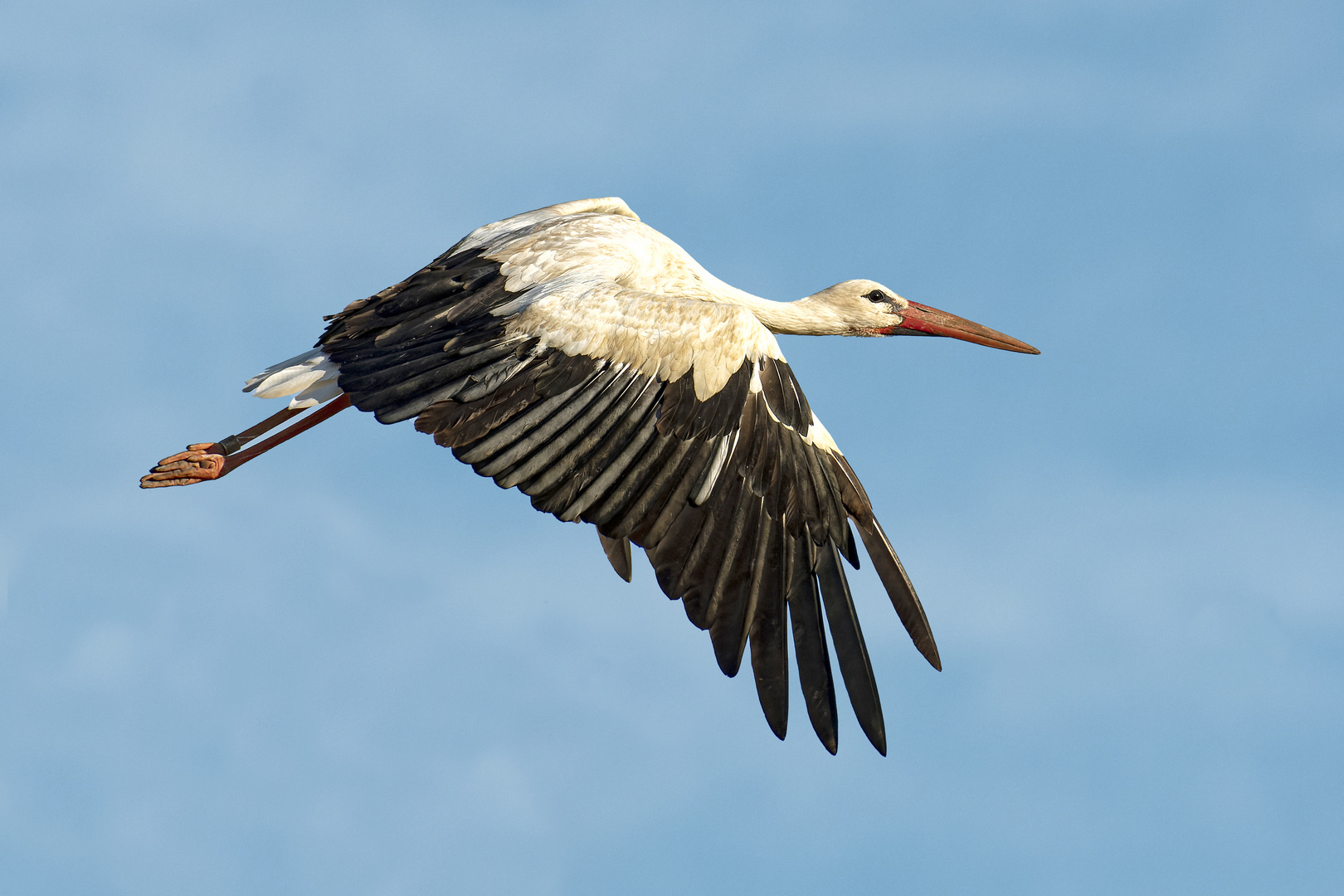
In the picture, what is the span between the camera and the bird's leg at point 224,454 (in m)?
9.66

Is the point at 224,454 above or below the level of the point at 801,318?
below

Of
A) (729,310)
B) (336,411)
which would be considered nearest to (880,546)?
(729,310)

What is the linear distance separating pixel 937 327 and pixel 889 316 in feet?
1.22

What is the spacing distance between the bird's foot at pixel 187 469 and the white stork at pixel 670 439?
1.60 m

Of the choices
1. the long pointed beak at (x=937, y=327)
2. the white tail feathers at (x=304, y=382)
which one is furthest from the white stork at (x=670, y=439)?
the long pointed beak at (x=937, y=327)

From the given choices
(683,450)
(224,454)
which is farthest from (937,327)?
(224,454)

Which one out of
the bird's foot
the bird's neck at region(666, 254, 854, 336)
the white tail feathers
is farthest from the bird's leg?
the bird's neck at region(666, 254, 854, 336)

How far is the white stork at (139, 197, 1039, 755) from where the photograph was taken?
7.26 m

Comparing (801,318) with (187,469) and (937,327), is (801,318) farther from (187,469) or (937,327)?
(187,469)

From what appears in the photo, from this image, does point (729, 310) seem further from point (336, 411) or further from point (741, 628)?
point (336, 411)

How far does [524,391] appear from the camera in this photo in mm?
7629

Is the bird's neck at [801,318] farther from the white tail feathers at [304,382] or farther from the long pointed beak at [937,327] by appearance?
the white tail feathers at [304,382]

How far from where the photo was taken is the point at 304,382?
889cm

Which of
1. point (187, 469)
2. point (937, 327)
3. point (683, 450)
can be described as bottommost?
point (683, 450)
